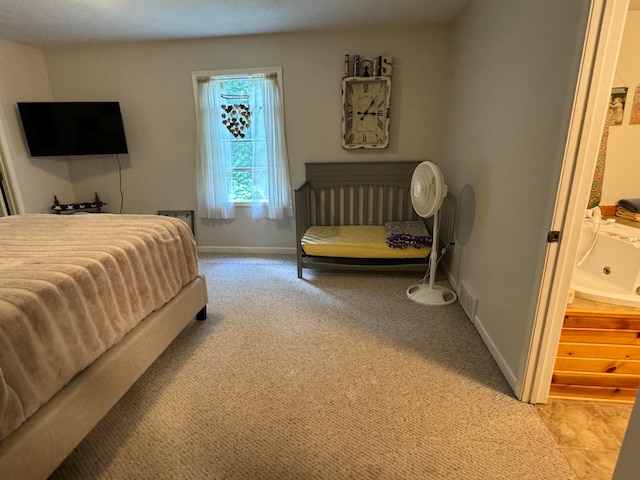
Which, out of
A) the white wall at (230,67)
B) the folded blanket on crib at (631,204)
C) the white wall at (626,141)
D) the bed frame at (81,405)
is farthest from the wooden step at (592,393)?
the white wall at (230,67)

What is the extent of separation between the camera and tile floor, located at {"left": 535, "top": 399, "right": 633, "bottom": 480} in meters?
1.37

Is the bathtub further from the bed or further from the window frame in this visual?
the window frame

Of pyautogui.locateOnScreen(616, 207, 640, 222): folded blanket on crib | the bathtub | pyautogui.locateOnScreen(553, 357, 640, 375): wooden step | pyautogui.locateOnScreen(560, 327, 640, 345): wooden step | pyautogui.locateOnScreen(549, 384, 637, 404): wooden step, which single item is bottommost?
pyautogui.locateOnScreen(549, 384, 637, 404): wooden step

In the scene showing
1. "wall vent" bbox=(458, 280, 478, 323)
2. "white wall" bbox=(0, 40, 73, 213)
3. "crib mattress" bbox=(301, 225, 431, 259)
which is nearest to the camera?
"wall vent" bbox=(458, 280, 478, 323)

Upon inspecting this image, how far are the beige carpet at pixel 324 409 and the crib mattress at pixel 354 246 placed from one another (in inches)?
22.4

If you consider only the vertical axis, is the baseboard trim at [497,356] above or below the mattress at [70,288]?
below

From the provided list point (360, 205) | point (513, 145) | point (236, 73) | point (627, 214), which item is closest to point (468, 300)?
point (513, 145)

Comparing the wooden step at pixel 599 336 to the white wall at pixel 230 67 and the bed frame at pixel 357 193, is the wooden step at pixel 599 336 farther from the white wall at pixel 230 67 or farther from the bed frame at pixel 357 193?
the white wall at pixel 230 67

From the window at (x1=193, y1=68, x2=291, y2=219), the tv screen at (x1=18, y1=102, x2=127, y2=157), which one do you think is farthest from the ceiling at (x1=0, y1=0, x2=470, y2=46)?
the tv screen at (x1=18, y1=102, x2=127, y2=157)

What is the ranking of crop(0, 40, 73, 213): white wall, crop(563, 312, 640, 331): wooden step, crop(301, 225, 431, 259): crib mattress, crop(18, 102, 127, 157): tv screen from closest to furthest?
crop(563, 312, 640, 331): wooden step, crop(301, 225, 431, 259): crib mattress, crop(0, 40, 73, 213): white wall, crop(18, 102, 127, 157): tv screen

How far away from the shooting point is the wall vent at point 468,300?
2377 mm

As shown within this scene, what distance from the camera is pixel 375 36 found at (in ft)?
10.8

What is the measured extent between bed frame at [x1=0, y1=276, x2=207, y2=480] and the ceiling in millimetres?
2329

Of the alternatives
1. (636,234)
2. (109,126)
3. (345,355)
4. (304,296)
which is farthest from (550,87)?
(109,126)
